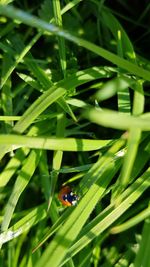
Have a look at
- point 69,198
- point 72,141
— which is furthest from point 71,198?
point 72,141

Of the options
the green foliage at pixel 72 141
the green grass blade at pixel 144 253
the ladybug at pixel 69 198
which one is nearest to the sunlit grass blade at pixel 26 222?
the green foliage at pixel 72 141

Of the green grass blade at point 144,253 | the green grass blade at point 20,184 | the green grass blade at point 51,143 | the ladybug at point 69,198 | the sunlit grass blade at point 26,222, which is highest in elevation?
the green grass blade at point 51,143

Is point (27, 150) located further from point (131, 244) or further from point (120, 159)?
point (131, 244)

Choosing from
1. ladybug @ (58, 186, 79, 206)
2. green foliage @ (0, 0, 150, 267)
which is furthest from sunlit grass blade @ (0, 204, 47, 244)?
ladybug @ (58, 186, 79, 206)

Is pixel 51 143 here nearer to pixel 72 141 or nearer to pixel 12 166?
pixel 72 141

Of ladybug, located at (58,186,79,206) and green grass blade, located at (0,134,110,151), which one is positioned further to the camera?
ladybug, located at (58,186,79,206)

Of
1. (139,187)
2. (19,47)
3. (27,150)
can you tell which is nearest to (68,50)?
(19,47)

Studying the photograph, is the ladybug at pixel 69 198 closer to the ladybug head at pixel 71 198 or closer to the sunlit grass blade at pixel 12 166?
the ladybug head at pixel 71 198

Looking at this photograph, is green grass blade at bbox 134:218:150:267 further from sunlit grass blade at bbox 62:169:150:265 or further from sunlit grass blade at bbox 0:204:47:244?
sunlit grass blade at bbox 0:204:47:244
